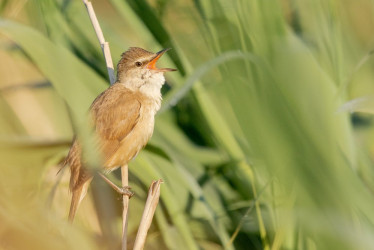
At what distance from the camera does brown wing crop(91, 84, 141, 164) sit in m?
2.31

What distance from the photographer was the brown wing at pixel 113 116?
7.57 feet

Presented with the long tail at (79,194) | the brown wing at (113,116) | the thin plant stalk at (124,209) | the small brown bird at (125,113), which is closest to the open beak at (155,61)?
the small brown bird at (125,113)

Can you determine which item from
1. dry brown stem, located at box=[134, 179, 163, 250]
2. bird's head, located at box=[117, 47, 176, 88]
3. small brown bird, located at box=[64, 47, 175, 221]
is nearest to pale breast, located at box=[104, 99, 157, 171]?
small brown bird, located at box=[64, 47, 175, 221]

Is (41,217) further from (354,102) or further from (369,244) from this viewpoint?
(354,102)

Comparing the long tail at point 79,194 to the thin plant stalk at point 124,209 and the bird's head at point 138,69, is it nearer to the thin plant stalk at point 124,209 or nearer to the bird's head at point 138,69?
the thin plant stalk at point 124,209

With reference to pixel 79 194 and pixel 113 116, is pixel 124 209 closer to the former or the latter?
pixel 79 194

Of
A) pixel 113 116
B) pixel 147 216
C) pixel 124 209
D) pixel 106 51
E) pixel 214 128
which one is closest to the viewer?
pixel 147 216

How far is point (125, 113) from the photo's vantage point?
2.38 metres

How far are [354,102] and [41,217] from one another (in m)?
1.01

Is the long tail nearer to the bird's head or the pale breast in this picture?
the pale breast

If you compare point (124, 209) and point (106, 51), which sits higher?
point (106, 51)

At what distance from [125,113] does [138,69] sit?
0.71 feet

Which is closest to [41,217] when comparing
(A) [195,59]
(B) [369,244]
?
(B) [369,244]

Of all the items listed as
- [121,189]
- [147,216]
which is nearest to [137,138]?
[121,189]
